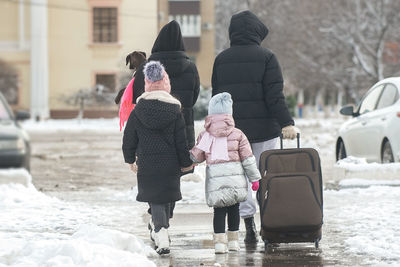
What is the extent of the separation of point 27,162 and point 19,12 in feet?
128

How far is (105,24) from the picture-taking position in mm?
52812

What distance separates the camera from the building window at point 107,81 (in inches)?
2036

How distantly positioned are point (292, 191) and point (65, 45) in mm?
45437

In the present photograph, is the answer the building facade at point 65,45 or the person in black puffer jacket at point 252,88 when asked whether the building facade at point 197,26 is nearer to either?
the building facade at point 65,45

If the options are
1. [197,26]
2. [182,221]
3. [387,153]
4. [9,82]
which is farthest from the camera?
[197,26]

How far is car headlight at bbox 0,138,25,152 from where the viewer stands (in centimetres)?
1458

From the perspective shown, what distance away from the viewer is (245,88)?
8.77m

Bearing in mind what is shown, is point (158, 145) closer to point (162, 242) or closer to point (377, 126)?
point (162, 242)

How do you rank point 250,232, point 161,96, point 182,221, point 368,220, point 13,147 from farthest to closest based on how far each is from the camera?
point 13,147 < point 182,221 < point 368,220 < point 250,232 < point 161,96

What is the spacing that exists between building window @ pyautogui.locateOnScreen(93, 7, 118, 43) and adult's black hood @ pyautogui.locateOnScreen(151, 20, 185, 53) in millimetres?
44220

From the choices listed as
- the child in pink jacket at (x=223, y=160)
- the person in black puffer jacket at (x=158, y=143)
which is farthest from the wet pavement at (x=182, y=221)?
the person in black puffer jacket at (x=158, y=143)

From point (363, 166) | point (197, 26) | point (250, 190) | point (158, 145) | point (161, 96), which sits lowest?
point (363, 166)

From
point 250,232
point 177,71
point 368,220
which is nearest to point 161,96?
point 177,71

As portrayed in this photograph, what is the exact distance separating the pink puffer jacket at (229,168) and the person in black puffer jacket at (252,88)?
0.61 meters
